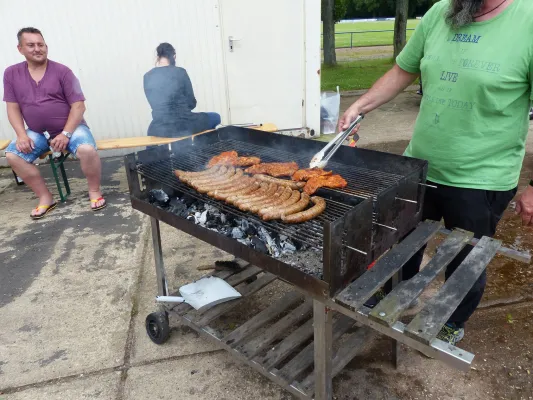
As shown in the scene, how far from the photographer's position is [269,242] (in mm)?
2170

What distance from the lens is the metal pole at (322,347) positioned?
185cm

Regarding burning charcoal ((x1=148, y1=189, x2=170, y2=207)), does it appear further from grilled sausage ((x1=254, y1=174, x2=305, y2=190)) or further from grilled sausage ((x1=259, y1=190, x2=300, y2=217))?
grilled sausage ((x1=259, y1=190, x2=300, y2=217))

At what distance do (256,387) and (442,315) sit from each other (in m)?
1.40

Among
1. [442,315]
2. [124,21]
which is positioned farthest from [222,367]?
[124,21]

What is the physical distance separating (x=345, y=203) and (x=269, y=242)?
0.47 m

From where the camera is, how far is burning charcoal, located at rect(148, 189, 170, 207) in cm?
267

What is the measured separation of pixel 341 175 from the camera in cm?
258

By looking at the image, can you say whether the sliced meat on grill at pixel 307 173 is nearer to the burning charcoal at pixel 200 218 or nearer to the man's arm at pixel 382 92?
the man's arm at pixel 382 92

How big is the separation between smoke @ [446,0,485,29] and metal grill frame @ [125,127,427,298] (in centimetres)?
72

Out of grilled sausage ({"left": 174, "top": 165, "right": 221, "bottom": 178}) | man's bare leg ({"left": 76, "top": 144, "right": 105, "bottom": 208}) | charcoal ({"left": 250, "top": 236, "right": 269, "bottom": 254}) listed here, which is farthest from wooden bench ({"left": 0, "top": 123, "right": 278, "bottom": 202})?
charcoal ({"left": 250, "top": 236, "right": 269, "bottom": 254})

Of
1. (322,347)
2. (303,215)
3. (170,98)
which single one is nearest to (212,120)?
(170,98)

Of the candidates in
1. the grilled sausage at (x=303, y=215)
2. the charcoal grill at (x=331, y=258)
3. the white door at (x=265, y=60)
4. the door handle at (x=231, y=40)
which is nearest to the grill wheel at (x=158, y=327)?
the charcoal grill at (x=331, y=258)

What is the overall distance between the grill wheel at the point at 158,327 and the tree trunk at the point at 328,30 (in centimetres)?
1591

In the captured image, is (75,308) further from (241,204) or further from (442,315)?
(442,315)
